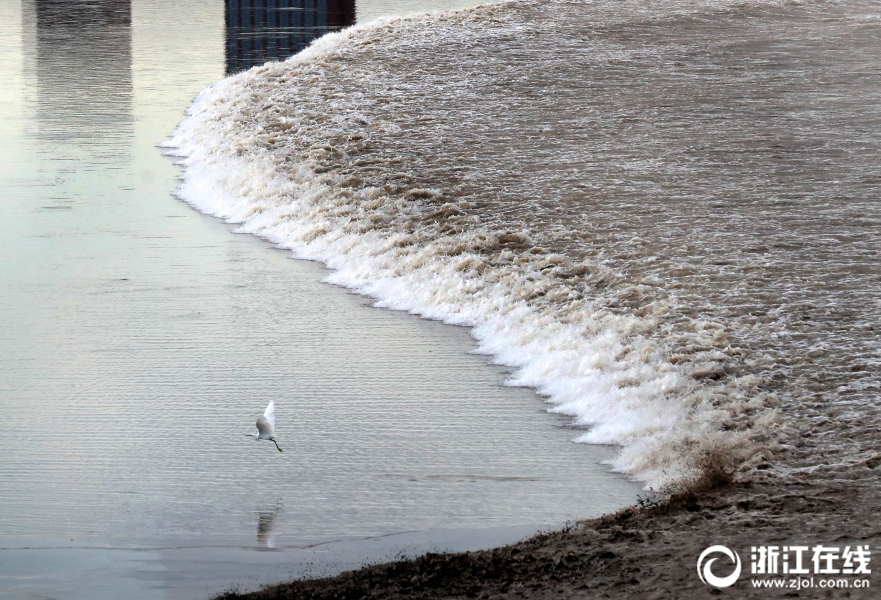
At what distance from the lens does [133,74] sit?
58.9 ft

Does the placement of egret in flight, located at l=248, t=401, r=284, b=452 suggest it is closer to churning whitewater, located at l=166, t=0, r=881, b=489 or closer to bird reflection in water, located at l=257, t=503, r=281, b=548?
bird reflection in water, located at l=257, t=503, r=281, b=548

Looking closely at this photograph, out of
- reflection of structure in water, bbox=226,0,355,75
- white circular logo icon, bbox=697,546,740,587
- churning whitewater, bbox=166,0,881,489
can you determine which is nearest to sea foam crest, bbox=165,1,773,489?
churning whitewater, bbox=166,0,881,489

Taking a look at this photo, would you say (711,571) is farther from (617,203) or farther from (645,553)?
(617,203)

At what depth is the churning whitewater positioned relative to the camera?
5941 mm

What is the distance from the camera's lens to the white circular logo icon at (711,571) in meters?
4.04

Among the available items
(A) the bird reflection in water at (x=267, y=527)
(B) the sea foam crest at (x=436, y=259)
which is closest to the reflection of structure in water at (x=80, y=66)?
(B) the sea foam crest at (x=436, y=259)

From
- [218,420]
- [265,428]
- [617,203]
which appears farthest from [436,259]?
[265,428]

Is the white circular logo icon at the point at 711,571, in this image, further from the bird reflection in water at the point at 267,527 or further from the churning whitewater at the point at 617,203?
the bird reflection in water at the point at 267,527

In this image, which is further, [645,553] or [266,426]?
[266,426]

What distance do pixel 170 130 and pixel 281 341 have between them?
7618 millimetres

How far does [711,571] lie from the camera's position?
411 centimetres

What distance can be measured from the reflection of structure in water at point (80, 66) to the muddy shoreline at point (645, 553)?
9792mm

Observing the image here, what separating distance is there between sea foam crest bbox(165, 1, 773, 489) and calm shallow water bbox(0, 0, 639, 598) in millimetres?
221

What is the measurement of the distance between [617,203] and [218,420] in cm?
485
